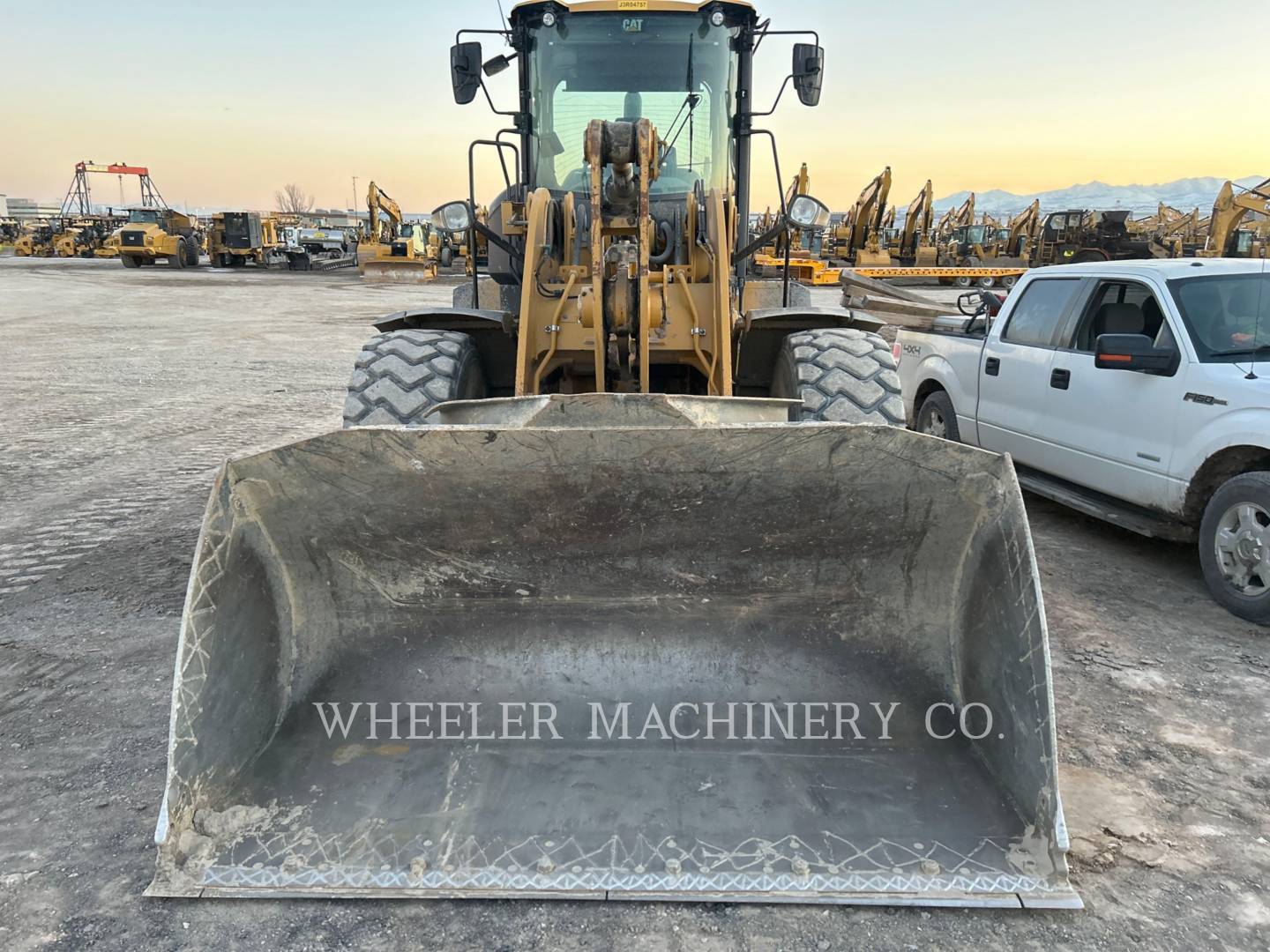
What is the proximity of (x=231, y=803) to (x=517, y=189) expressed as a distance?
11.8 ft

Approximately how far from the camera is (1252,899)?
92.7 inches

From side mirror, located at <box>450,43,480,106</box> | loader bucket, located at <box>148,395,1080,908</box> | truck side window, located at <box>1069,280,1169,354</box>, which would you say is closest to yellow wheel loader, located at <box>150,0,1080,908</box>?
loader bucket, located at <box>148,395,1080,908</box>

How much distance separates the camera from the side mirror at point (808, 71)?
15.2ft

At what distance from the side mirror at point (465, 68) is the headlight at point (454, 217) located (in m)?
0.76

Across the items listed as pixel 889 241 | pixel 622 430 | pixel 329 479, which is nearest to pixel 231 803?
pixel 329 479

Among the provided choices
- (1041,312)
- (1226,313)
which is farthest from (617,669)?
(1041,312)

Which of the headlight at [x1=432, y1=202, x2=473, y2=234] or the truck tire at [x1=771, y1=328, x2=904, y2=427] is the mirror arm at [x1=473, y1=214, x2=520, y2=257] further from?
the truck tire at [x1=771, y1=328, x2=904, y2=427]

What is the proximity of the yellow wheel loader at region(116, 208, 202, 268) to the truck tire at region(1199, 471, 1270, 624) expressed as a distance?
44.4 metres

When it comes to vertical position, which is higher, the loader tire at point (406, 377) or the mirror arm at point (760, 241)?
the mirror arm at point (760, 241)

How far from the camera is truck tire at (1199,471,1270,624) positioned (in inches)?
161

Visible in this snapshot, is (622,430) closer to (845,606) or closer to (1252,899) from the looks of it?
(845,606)

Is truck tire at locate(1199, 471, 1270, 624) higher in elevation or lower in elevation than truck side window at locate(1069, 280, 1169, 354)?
lower

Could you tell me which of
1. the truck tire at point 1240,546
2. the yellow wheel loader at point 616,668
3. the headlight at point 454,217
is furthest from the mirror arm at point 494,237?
the truck tire at point 1240,546

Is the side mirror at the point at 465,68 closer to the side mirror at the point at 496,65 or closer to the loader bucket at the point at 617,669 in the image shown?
the side mirror at the point at 496,65
